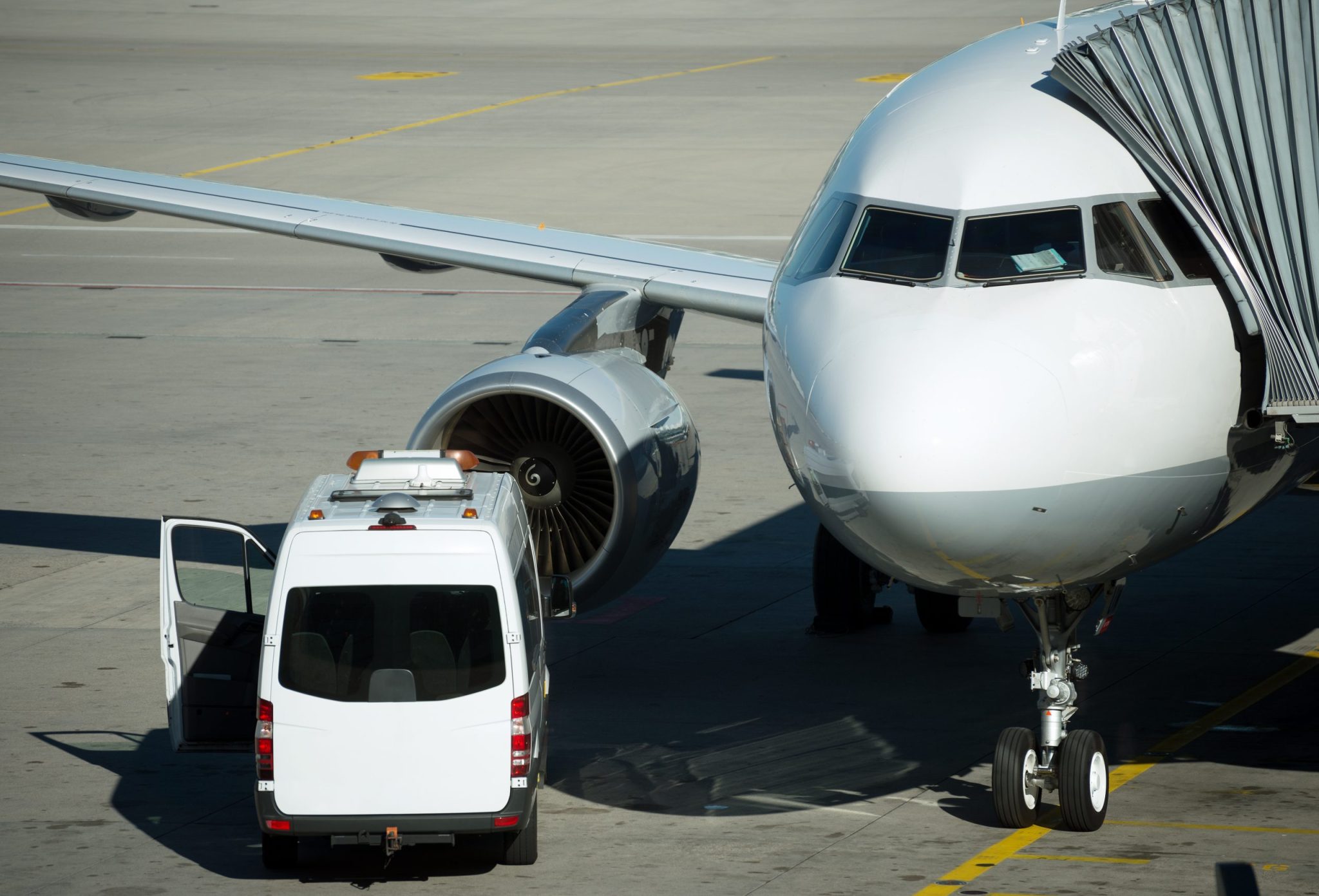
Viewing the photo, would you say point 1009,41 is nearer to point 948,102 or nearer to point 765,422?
point 948,102

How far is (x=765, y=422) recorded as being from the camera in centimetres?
2356

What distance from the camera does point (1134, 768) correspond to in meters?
12.7

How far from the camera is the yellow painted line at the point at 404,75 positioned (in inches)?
2343

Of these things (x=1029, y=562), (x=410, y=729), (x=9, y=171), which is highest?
(x=9, y=171)

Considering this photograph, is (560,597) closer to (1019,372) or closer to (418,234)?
(1019,372)

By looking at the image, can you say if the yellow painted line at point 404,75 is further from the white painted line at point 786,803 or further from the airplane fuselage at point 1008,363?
the airplane fuselage at point 1008,363

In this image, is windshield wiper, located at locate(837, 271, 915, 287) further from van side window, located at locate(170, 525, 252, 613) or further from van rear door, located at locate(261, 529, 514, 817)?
van side window, located at locate(170, 525, 252, 613)

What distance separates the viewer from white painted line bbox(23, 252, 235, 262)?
35.7 metres

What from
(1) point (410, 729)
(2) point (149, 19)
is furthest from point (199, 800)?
(2) point (149, 19)

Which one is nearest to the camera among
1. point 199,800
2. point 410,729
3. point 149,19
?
point 410,729

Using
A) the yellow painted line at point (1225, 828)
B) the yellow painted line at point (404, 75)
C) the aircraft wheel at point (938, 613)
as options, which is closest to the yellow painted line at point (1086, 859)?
the yellow painted line at point (1225, 828)

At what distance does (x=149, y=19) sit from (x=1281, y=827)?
71108mm

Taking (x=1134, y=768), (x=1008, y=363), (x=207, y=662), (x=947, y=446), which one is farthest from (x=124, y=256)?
(x=947, y=446)

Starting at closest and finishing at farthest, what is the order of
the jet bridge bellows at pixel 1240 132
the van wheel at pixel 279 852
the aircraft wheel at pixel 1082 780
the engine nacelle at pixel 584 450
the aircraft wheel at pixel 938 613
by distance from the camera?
the jet bridge bellows at pixel 1240 132 < the van wheel at pixel 279 852 < the aircraft wheel at pixel 1082 780 < the engine nacelle at pixel 584 450 < the aircraft wheel at pixel 938 613
